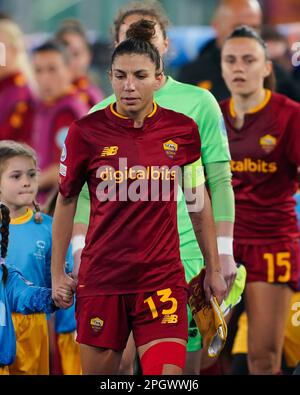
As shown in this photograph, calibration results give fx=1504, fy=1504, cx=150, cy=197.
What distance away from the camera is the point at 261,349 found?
358 inches

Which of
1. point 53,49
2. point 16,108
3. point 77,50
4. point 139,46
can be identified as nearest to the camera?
point 139,46

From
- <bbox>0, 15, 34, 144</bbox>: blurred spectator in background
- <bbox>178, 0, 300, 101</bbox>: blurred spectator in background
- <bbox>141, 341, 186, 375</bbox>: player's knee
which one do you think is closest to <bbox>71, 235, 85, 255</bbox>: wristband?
<bbox>141, 341, 186, 375</bbox>: player's knee

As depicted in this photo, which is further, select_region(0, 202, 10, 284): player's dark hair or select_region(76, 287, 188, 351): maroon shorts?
select_region(0, 202, 10, 284): player's dark hair

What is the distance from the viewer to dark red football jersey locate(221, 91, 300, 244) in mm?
9102

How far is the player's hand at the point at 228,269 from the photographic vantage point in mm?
7789

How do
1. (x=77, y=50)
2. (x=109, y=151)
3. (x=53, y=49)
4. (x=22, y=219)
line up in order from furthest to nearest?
(x=77, y=50), (x=53, y=49), (x=22, y=219), (x=109, y=151)

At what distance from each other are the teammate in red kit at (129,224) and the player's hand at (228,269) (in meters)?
0.57

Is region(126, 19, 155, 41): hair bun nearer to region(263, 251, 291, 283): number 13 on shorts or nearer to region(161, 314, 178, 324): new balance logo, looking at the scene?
region(161, 314, 178, 324): new balance logo

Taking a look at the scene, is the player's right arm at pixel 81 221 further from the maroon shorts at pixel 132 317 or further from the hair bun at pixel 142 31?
the maroon shorts at pixel 132 317

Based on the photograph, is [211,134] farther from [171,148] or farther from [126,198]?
[126,198]

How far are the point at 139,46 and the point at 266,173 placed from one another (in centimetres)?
204

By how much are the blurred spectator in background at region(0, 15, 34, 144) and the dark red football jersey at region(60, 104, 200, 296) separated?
524cm

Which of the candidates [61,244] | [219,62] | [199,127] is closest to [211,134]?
[199,127]

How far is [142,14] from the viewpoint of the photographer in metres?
8.08
